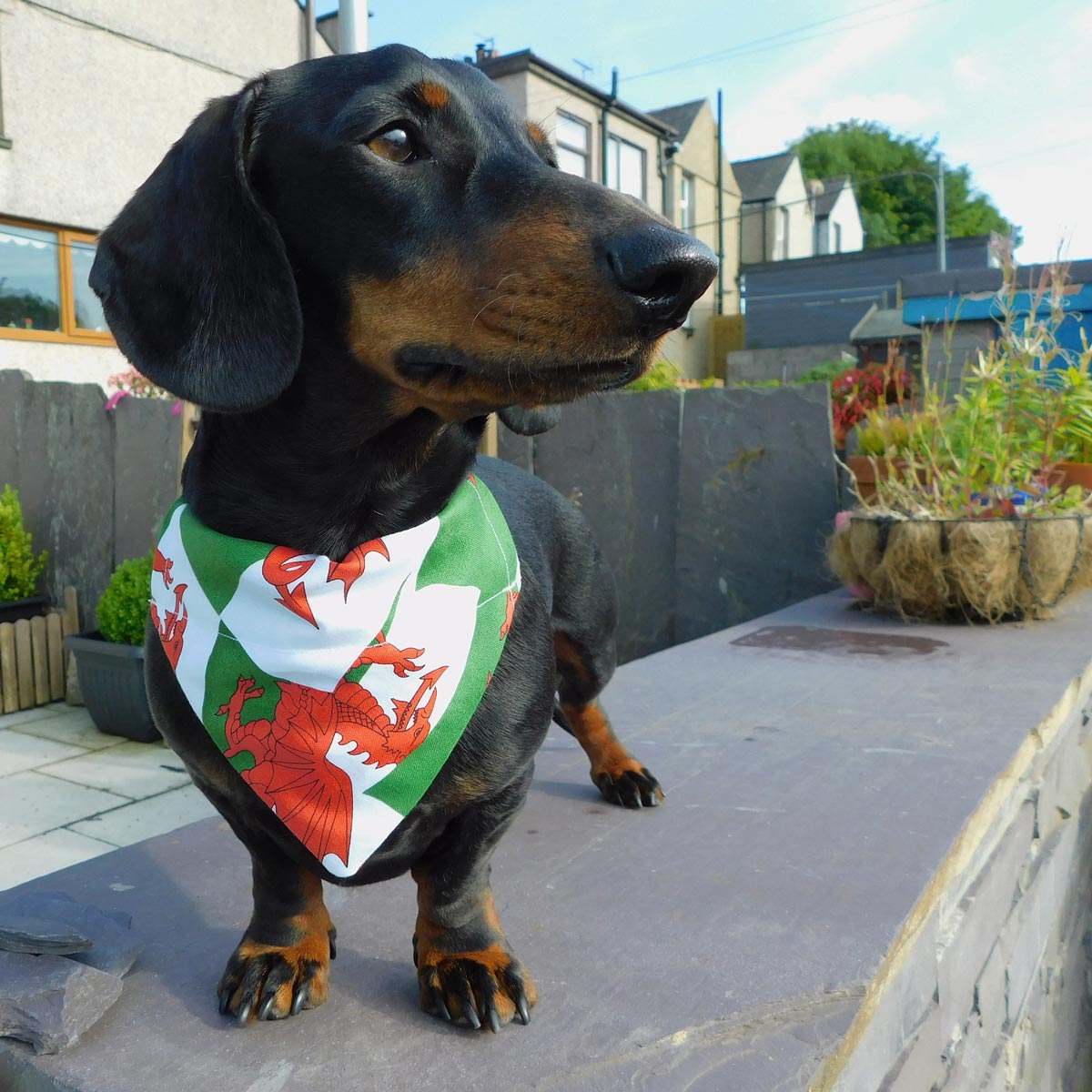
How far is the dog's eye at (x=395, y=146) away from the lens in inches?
47.4

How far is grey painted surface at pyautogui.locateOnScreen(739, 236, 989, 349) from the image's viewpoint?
22875 mm

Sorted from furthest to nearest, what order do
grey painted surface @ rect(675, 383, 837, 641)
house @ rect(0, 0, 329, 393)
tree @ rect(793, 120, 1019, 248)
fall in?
tree @ rect(793, 120, 1019, 248), house @ rect(0, 0, 329, 393), grey painted surface @ rect(675, 383, 837, 641)

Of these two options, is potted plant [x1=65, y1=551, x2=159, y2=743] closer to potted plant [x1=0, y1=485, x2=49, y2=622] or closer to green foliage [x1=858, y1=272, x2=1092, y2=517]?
potted plant [x1=0, y1=485, x2=49, y2=622]

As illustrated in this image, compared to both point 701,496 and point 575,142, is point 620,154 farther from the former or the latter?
point 701,496

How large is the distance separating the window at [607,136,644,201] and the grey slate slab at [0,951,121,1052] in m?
17.7

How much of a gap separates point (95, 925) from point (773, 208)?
29384mm

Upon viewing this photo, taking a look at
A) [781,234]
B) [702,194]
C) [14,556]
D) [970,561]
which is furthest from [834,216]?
[970,561]

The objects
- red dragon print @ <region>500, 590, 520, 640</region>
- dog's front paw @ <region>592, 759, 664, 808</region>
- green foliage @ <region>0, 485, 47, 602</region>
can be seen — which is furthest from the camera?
green foliage @ <region>0, 485, 47, 602</region>

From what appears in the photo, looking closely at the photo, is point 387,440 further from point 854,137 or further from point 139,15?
point 854,137

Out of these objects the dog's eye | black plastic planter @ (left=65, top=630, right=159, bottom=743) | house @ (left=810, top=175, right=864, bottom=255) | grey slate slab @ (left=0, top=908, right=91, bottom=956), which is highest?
house @ (left=810, top=175, right=864, bottom=255)

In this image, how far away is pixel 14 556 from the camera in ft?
19.0

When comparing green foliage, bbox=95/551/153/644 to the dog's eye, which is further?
green foliage, bbox=95/551/153/644

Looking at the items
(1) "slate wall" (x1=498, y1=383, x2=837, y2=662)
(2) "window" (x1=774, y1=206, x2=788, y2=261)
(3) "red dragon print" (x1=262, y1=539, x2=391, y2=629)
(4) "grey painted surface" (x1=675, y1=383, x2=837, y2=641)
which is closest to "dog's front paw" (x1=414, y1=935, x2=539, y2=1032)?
(3) "red dragon print" (x1=262, y1=539, x2=391, y2=629)

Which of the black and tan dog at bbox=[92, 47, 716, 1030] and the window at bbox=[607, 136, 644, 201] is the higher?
the window at bbox=[607, 136, 644, 201]
